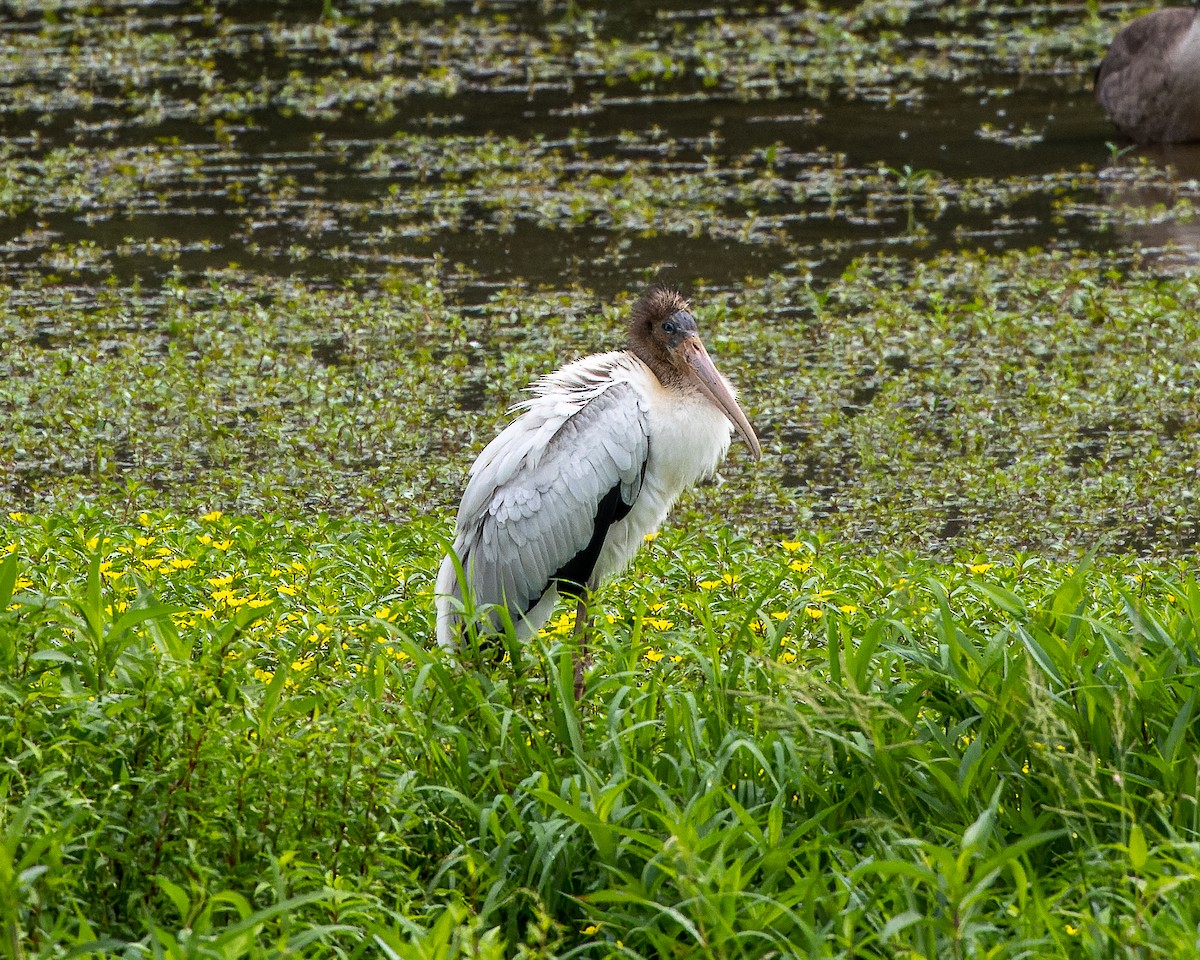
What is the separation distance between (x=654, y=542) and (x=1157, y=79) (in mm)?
7645

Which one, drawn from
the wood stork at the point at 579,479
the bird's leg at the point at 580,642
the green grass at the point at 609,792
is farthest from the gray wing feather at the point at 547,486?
the green grass at the point at 609,792

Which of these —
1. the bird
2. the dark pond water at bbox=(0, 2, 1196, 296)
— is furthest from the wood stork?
the bird

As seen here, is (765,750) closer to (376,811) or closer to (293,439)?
(376,811)

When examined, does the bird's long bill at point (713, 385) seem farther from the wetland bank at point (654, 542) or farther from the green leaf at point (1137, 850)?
the green leaf at point (1137, 850)

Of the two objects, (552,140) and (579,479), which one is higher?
(579,479)

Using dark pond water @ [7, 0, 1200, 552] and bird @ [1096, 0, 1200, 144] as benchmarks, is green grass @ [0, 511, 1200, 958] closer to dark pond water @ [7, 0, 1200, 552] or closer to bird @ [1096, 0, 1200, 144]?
dark pond water @ [7, 0, 1200, 552]

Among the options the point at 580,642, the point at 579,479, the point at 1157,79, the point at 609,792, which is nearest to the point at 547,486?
the point at 579,479

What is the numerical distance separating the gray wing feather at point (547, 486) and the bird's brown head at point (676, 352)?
302 mm

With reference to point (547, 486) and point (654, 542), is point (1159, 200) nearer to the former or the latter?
point (654, 542)

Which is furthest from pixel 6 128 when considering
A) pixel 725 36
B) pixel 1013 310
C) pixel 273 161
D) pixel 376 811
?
pixel 376 811

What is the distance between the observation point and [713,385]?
5.15m

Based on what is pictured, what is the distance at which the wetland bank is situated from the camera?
11.3 ft

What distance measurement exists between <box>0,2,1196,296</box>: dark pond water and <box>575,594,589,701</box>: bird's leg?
5209mm

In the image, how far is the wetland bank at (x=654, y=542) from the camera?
11.3ft
